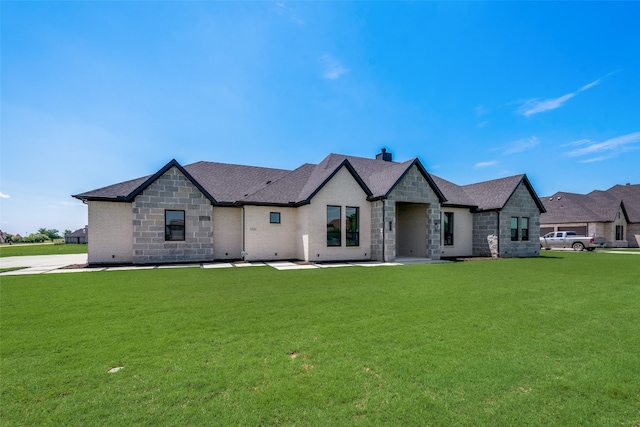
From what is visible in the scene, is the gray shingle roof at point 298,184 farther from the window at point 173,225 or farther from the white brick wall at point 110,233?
the window at point 173,225

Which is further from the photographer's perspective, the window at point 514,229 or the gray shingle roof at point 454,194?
the window at point 514,229

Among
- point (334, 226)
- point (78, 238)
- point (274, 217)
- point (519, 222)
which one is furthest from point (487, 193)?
point (78, 238)

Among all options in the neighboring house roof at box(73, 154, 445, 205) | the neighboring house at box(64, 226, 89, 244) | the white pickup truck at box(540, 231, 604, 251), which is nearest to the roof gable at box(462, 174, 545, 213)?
the neighboring house roof at box(73, 154, 445, 205)

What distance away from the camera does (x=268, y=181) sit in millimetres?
20453

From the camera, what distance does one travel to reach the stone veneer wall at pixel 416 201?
1687 centimetres

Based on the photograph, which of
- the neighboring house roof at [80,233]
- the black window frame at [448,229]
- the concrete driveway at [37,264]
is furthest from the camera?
the neighboring house roof at [80,233]

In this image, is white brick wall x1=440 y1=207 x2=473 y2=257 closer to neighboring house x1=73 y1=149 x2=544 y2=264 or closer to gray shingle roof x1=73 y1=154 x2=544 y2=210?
neighboring house x1=73 y1=149 x2=544 y2=264

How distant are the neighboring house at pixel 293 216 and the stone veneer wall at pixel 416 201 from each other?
61mm

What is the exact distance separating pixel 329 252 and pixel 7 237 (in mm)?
86566

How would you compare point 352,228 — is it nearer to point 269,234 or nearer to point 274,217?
point 274,217

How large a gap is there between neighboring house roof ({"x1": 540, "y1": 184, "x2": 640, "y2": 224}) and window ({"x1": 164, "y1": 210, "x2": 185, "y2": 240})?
39.2 m

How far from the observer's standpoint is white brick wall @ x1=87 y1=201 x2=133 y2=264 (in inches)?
584

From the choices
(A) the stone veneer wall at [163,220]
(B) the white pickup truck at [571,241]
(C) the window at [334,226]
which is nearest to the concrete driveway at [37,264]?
(A) the stone veneer wall at [163,220]

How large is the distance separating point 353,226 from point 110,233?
1330 cm
